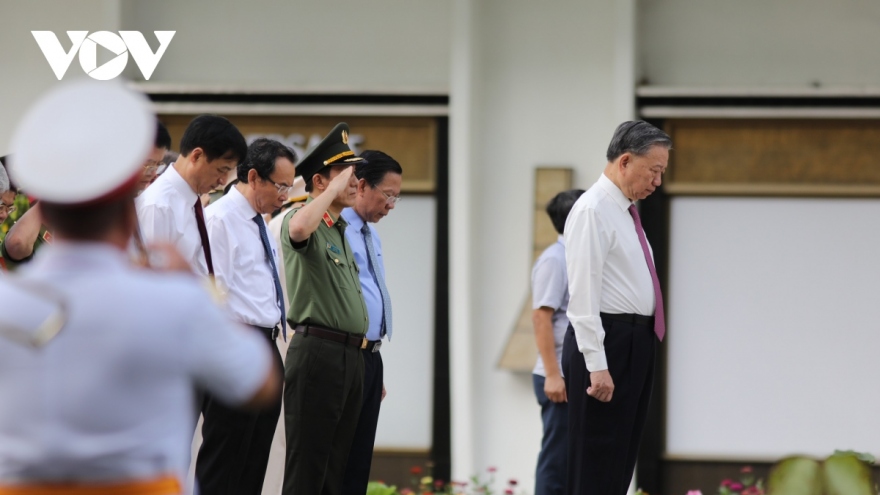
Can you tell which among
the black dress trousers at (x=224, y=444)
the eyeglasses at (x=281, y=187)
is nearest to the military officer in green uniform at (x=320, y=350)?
the eyeglasses at (x=281, y=187)

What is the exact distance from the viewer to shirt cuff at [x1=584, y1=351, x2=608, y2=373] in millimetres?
4320

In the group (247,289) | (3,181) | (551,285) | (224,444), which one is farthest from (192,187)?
(551,285)

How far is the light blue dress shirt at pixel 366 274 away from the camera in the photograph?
16.3ft

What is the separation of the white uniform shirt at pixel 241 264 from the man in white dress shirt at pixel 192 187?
6.1 inches

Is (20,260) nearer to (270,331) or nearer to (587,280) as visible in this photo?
(270,331)

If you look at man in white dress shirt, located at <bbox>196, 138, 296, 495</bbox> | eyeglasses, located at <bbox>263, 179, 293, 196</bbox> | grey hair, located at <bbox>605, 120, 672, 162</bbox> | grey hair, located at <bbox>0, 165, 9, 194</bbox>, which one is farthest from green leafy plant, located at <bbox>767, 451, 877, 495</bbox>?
grey hair, located at <bbox>0, 165, 9, 194</bbox>

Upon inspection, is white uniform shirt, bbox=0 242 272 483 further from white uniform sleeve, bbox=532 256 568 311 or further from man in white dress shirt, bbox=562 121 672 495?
white uniform sleeve, bbox=532 256 568 311

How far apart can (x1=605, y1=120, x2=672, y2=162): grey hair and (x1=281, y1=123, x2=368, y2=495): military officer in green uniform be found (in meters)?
1.01

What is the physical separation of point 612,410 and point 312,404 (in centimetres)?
109

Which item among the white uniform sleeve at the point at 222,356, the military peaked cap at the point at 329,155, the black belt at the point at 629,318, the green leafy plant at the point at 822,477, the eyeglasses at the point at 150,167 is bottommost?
the green leafy plant at the point at 822,477

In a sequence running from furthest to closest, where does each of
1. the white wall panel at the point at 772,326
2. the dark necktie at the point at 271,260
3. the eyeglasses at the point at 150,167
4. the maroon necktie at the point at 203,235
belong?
the white wall panel at the point at 772,326
the eyeglasses at the point at 150,167
the dark necktie at the point at 271,260
the maroon necktie at the point at 203,235

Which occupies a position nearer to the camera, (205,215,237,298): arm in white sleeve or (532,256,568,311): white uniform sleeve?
(205,215,237,298): arm in white sleeve

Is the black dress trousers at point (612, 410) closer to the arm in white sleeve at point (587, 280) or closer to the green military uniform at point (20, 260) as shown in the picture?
the arm in white sleeve at point (587, 280)

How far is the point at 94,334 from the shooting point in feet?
5.96
